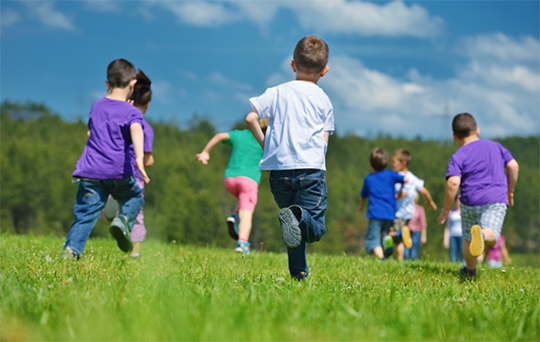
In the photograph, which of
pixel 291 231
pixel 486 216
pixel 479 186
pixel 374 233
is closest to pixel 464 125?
pixel 479 186

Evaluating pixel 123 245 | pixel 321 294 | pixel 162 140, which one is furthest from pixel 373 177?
pixel 162 140

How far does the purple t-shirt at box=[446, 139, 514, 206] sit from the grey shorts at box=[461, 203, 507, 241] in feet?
0.19

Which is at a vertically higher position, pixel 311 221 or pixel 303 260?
pixel 311 221

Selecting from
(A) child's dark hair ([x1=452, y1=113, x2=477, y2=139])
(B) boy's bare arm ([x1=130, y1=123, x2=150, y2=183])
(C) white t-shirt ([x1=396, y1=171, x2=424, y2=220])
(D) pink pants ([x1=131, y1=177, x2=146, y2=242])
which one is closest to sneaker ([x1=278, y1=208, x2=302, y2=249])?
(B) boy's bare arm ([x1=130, y1=123, x2=150, y2=183])

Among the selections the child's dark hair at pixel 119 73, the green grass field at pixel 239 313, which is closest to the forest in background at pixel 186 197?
the child's dark hair at pixel 119 73

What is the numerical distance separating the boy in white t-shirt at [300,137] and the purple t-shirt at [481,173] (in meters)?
2.37

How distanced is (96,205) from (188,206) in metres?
68.3

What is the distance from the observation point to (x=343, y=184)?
8631 centimetres

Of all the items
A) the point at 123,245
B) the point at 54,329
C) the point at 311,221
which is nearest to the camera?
the point at 54,329

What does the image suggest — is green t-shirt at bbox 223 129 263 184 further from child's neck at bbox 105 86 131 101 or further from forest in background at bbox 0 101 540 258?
forest in background at bbox 0 101 540 258

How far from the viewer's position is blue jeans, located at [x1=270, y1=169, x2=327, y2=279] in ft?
13.2

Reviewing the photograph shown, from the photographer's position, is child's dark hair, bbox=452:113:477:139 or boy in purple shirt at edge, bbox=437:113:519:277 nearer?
boy in purple shirt at edge, bbox=437:113:519:277

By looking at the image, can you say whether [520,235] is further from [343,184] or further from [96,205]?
[96,205]

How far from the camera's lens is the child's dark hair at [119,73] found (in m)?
5.52
